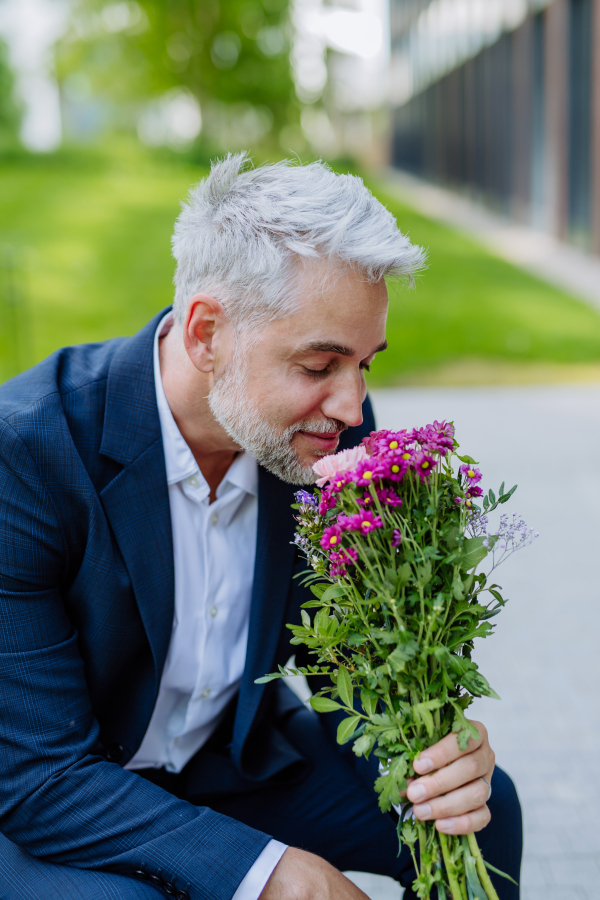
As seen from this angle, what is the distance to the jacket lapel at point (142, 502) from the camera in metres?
1.80

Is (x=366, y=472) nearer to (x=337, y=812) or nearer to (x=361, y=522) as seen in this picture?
(x=361, y=522)

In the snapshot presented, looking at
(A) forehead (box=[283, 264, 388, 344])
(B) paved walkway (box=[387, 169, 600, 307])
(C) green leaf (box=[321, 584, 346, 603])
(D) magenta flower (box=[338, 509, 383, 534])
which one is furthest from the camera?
(B) paved walkway (box=[387, 169, 600, 307])

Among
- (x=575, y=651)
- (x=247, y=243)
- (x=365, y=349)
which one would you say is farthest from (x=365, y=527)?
(x=575, y=651)

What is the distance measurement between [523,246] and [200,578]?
693 inches

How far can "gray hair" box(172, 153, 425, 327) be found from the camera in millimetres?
1661

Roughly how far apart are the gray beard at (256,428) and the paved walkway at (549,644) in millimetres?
1438

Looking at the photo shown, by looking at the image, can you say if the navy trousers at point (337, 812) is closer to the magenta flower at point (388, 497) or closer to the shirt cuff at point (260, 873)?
the shirt cuff at point (260, 873)

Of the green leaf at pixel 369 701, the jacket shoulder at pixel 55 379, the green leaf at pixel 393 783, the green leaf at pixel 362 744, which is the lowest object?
the green leaf at pixel 393 783

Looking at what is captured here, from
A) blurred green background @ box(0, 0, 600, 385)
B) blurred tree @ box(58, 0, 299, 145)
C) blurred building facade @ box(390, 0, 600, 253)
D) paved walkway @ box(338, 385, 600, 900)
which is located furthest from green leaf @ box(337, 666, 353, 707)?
blurred tree @ box(58, 0, 299, 145)

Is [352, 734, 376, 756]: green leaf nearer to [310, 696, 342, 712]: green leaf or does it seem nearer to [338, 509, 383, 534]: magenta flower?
[310, 696, 342, 712]: green leaf

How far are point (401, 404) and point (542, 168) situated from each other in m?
13.7

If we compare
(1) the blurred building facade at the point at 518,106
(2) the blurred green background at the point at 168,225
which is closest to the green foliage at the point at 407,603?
(2) the blurred green background at the point at 168,225

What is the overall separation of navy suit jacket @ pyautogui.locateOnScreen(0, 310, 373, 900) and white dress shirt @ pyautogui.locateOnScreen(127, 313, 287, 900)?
3.1 inches

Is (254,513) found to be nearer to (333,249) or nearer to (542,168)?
(333,249)
